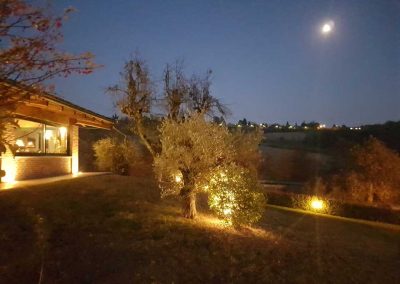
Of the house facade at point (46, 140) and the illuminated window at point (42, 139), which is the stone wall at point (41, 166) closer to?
the house facade at point (46, 140)

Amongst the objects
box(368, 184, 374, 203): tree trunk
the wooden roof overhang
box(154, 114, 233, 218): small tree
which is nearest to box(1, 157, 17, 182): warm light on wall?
the wooden roof overhang

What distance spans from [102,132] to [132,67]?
29698 millimetres

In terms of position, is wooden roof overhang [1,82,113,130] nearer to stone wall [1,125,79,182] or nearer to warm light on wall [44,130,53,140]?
warm light on wall [44,130,53,140]

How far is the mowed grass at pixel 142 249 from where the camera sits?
8578 mm

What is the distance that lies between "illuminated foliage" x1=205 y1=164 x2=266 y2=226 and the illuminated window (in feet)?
29.0

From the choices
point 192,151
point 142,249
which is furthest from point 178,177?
point 142,249

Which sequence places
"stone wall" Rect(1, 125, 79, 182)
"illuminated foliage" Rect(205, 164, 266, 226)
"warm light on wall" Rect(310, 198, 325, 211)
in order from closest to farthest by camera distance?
"illuminated foliage" Rect(205, 164, 266, 226)
"stone wall" Rect(1, 125, 79, 182)
"warm light on wall" Rect(310, 198, 325, 211)

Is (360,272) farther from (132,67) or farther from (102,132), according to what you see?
(102,132)

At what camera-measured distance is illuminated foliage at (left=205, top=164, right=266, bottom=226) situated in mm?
13422

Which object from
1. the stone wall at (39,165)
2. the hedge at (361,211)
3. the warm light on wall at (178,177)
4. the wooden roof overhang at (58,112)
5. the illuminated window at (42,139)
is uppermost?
the wooden roof overhang at (58,112)

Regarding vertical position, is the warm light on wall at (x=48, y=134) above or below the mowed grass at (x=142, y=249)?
above

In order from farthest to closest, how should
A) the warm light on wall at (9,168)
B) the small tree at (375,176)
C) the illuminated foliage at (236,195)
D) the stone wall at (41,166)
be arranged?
the small tree at (375,176) < the stone wall at (41,166) < the warm light on wall at (9,168) < the illuminated foliage at (236,195)

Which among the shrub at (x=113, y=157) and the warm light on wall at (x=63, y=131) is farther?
the shrub at (x=113, y=157)

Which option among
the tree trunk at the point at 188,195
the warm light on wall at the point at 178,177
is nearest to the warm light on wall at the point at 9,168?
the warm light on wall at the point at 178,177
